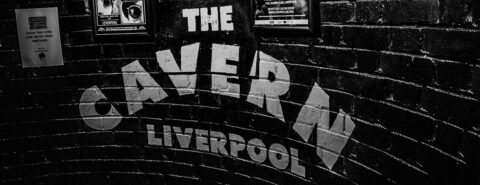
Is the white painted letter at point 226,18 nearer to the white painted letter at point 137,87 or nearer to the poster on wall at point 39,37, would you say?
the white painted letter at point 137,87

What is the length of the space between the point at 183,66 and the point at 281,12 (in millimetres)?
1051

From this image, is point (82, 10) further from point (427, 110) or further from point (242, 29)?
point (427, 110)

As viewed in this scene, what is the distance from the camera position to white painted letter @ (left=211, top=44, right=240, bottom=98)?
3143mm

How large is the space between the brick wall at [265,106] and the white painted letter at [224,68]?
0.14ft

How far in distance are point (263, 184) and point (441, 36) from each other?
71.1 inches

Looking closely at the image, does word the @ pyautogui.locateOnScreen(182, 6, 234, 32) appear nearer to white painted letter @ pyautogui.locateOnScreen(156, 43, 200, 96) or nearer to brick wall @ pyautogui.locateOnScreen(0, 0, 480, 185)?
brick wall @ pyautogui.locateOnScreen(0, 0, 480, 185)

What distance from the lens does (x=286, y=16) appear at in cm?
267

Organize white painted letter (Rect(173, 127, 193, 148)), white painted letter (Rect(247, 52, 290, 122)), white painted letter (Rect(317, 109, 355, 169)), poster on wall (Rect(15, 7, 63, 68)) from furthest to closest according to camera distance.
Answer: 1. poster on wall (Rect(15, 7, 63, 68))
2. white painted letter (Rect(173, 127, 193, 148))
3. white painted letter (Rect(247, 52, 290, 122))
4. white painted letter (Rect(317, 109, 355, 169))

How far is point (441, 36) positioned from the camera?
69.9 inches

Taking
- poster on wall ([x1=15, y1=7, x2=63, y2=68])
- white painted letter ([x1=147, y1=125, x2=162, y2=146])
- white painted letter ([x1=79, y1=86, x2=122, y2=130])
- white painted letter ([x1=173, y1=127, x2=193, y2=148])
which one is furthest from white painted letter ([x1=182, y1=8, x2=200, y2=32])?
poster on wall ([x1=15, y1=7, x2=63, y2=68])

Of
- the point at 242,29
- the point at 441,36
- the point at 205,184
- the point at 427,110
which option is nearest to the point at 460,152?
the point at 427,110

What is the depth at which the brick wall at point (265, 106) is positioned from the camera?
5.89ft

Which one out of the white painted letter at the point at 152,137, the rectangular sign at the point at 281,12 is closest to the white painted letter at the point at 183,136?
the white painted letter at the point at 152,137

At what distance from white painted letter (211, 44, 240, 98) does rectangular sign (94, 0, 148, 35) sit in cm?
66
